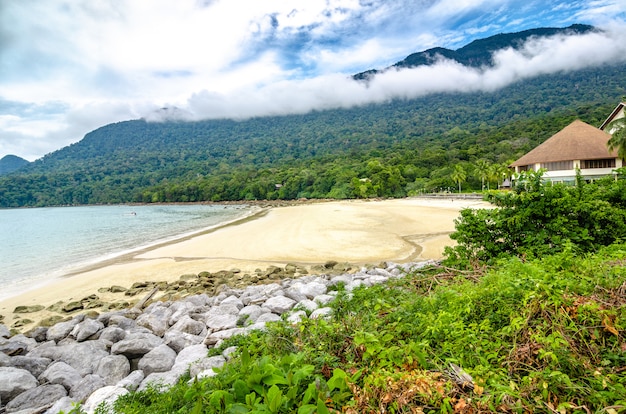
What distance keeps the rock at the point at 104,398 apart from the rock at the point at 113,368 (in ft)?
2.60

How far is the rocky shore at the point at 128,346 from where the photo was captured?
4184 mm

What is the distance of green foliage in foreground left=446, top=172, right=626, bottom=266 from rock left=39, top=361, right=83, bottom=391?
7056mm

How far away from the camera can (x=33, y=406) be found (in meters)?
4.07

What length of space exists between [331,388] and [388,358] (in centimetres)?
79

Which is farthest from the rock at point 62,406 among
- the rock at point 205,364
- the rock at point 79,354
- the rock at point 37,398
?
the rock at point 205,364

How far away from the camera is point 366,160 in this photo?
109500 millimetres

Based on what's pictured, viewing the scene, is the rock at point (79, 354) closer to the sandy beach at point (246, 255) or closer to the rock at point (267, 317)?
the rock at point (267, 317)

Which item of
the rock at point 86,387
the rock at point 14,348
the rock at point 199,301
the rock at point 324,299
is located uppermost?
the rock at point 324,299

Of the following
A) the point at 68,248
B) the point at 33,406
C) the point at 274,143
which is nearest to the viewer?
the point at 33,406

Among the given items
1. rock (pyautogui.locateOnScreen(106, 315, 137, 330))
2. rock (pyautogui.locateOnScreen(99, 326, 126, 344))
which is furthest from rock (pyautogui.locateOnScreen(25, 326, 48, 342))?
rock (pyautogui.locateOnScreen(99, 326, 126, 344))

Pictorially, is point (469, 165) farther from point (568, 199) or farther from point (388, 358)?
point (388, 358)

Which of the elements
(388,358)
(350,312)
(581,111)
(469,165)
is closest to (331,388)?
(388,358)

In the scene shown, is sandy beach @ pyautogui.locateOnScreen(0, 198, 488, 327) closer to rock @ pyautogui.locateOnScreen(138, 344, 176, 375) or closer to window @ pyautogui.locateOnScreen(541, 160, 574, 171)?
rock @ pyautogui.locateOnScreen(138, 344, 176, 375)

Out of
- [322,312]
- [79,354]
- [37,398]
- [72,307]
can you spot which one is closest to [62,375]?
[37,398]
